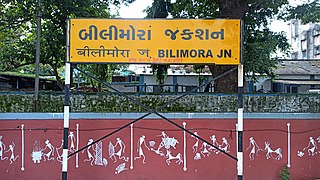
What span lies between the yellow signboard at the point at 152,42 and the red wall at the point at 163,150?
2.36m

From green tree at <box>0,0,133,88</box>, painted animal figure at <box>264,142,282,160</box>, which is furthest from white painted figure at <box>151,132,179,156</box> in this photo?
green tree at <box>0,0,133,88</box>

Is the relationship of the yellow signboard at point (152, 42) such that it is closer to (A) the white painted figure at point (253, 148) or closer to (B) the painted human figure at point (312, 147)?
(A) the white painted figure at point (253, 148)

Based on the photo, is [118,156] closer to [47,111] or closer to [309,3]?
[47,111]

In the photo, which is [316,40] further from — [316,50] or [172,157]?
[172,157]

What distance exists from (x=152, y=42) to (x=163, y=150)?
2955 mm

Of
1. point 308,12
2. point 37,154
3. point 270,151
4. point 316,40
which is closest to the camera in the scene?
point 37,154

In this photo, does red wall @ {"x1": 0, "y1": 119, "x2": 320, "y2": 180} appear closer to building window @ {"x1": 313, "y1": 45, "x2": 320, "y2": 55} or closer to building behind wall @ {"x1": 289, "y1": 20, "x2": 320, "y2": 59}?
building behind wall @ {"x1": 289, "y1": 20, "x2": 320, "y2": 59}

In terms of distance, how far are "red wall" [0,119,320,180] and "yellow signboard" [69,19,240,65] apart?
7.73 ft

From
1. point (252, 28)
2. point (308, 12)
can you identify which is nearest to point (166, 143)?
point (308, 12)

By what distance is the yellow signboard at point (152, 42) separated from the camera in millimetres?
6762

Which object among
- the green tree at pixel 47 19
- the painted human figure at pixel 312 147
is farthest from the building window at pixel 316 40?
the painted human figure at pixel 312 147

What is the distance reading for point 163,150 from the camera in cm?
881

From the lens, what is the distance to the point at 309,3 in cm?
1002

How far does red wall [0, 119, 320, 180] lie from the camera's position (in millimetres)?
8688
